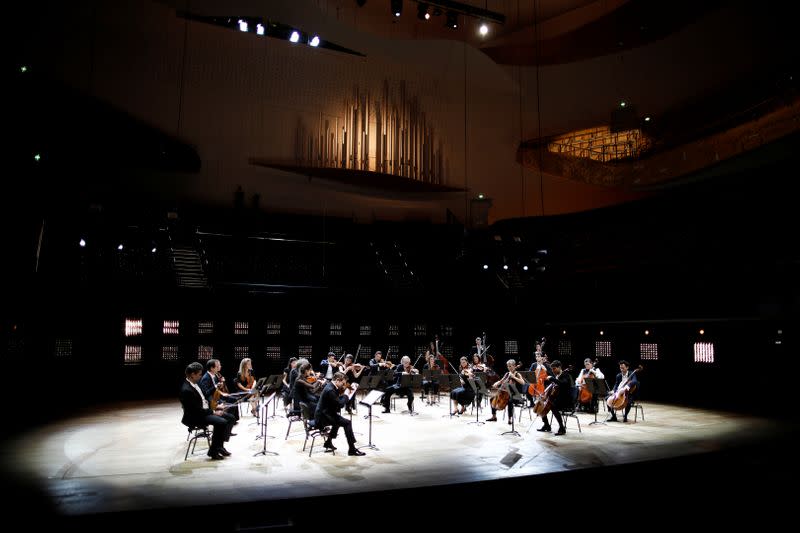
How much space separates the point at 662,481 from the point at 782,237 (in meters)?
6.97

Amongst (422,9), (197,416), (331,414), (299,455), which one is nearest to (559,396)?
(331,414)

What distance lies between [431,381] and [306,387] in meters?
4.88

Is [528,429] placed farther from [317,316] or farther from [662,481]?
[317,316]

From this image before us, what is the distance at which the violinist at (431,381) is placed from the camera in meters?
12.2

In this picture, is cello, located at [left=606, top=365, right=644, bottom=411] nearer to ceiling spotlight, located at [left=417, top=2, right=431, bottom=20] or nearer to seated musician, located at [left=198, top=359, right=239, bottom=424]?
seated musician, located at [left=198, top=359, right=239, bottom=424]

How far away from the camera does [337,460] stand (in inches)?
272

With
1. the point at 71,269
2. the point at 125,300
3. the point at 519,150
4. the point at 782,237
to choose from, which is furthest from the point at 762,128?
the point at 71,269

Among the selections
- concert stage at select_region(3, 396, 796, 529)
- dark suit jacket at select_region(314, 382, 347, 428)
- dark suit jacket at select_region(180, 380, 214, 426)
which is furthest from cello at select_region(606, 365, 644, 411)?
dark suit jacket at select_region(180, 380, 214, 426)

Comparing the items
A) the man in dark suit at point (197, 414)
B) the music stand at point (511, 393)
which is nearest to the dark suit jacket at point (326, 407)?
the man in dark suit at point (197, 414)

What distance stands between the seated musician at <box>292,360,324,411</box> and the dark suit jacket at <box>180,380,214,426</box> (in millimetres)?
1282

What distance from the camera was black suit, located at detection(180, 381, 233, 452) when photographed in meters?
6.80

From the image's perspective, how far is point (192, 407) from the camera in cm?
682

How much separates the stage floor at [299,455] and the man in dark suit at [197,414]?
8.0 inches

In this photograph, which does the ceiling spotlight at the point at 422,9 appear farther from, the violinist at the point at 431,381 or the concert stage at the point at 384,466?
the concert stage at the point at 384,466
